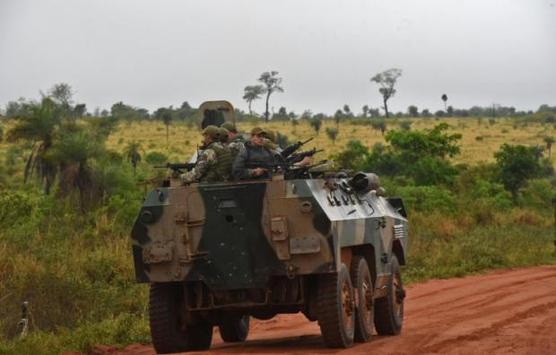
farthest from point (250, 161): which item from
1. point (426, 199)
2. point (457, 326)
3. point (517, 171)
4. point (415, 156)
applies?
point (517, 171)

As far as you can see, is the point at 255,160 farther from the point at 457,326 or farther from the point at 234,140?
the point at 457,326

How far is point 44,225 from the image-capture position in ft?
69.0

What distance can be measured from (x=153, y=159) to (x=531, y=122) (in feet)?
160

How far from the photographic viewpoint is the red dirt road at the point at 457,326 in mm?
12039

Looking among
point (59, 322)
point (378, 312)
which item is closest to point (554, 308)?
point (378, 312)

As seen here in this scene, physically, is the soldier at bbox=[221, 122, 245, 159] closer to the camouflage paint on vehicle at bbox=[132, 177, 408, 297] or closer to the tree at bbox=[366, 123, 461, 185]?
the camouflage paint on vehicle at bbox=[132, 177, 408, 297]

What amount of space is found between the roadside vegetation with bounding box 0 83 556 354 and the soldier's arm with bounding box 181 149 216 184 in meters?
0.43

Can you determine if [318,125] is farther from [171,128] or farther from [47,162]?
[47,162]

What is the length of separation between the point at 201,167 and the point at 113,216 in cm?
1112

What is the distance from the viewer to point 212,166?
12.7 metres

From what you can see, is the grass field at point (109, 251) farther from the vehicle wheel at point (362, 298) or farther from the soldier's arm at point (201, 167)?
the vehicle wheel at point (362, 298)

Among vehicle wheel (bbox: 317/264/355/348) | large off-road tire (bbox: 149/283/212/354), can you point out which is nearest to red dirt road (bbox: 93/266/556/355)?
vehicle wheel (bbox: 317/264/355/348)

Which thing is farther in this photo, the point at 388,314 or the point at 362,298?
the point at 388,314

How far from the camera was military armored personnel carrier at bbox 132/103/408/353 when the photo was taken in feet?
38.7
